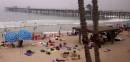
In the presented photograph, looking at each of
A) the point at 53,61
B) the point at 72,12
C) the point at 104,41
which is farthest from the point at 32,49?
the point at 72,12

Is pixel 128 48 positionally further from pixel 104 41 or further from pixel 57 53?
pixel 57 53

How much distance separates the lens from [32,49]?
14109 millimetres

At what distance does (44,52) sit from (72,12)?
4355 cm

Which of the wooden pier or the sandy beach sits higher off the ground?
the sandy beach

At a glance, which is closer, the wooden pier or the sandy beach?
the sandy beach

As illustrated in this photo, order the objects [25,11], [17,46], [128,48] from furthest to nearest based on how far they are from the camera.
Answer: [25,11], [17,46], [128,48]

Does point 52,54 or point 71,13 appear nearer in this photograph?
point 52,54

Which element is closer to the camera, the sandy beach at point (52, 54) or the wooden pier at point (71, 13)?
the sandy beach at point (52, 54)

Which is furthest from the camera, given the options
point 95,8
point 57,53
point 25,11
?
point 25,11

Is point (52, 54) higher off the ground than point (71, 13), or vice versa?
point (52, 54)

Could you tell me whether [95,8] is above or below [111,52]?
above

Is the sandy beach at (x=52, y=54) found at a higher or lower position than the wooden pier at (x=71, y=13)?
higher

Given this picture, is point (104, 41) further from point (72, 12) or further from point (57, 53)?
point (72, 12)

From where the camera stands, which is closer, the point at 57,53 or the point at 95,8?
the point at 95,8
